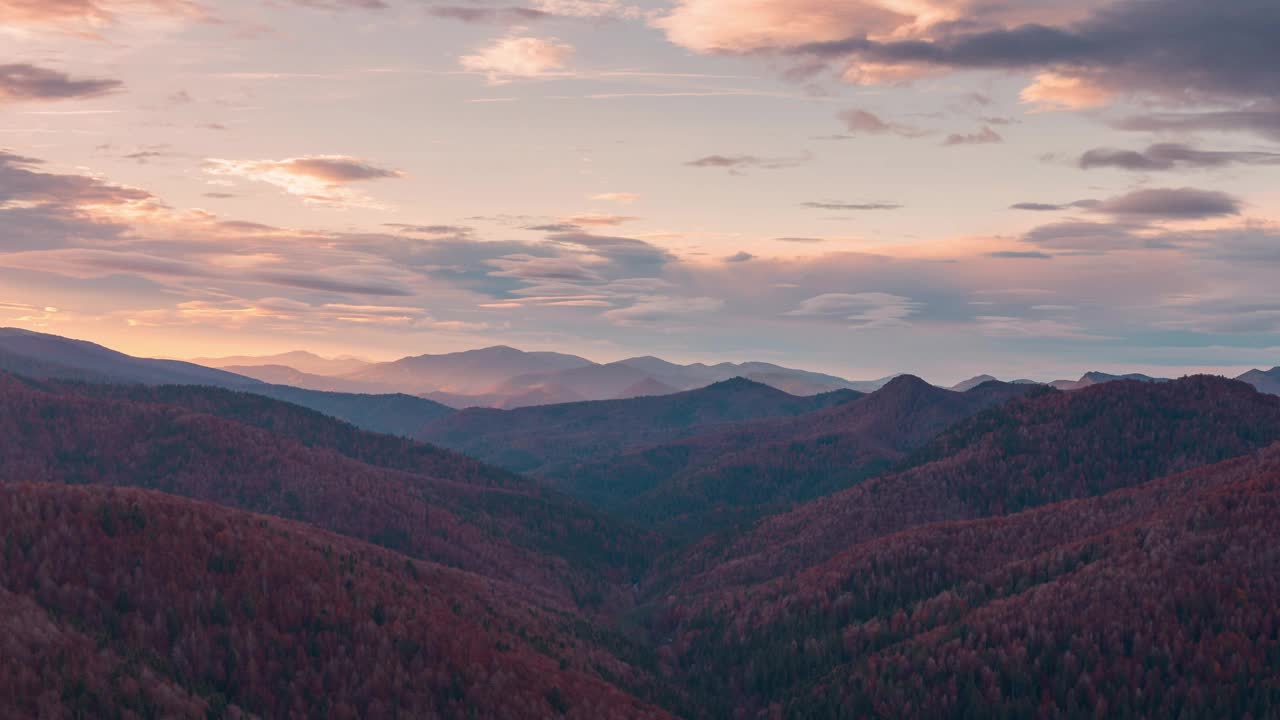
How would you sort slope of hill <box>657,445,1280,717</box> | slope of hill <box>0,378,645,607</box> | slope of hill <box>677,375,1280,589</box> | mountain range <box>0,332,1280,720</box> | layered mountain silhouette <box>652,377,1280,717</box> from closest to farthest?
mountain range <box>0,332,1280,720</box>
slope of hill <box>657,445,1280,717</box>
layered mountain silhouette <box>652,377,1280,717</box>
slope of hill <box>677,375,1280,589</box>
slope of hill <box>0,378,645,607</box>

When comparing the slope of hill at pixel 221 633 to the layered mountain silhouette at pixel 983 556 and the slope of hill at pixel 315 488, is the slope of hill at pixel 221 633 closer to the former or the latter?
the layered mountain silhouette at pixel 983 556

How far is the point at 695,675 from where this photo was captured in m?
66.4

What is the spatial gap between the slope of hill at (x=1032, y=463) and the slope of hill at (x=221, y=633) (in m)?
53.1

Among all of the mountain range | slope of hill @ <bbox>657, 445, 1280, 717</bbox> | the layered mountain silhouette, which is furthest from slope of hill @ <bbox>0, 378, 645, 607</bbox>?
slope of hill @ <bbox>657, 445, 1280, 717</bbox>

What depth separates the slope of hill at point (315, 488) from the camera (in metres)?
108

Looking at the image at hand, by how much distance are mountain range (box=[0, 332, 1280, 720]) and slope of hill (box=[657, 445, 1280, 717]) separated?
21cm

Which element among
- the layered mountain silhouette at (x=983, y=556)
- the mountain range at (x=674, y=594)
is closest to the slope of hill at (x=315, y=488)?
the mountain range at (x=674, y=594)

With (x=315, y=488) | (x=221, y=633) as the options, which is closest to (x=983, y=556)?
(x=221, y=633)

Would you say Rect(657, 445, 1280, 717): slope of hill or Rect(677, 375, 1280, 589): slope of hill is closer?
Rect(657, 445, 1280, 717): slope of hill

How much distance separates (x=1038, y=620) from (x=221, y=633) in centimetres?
4274

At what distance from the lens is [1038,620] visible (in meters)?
50.8

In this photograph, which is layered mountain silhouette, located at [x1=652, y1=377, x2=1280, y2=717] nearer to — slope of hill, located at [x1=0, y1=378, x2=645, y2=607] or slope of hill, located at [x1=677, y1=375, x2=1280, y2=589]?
slope of hill, located at [x1=677, y1=375, x2=1280, y2=589]

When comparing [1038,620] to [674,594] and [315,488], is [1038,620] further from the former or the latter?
[315,488]

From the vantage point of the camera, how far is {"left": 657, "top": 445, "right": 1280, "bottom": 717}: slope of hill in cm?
4356
